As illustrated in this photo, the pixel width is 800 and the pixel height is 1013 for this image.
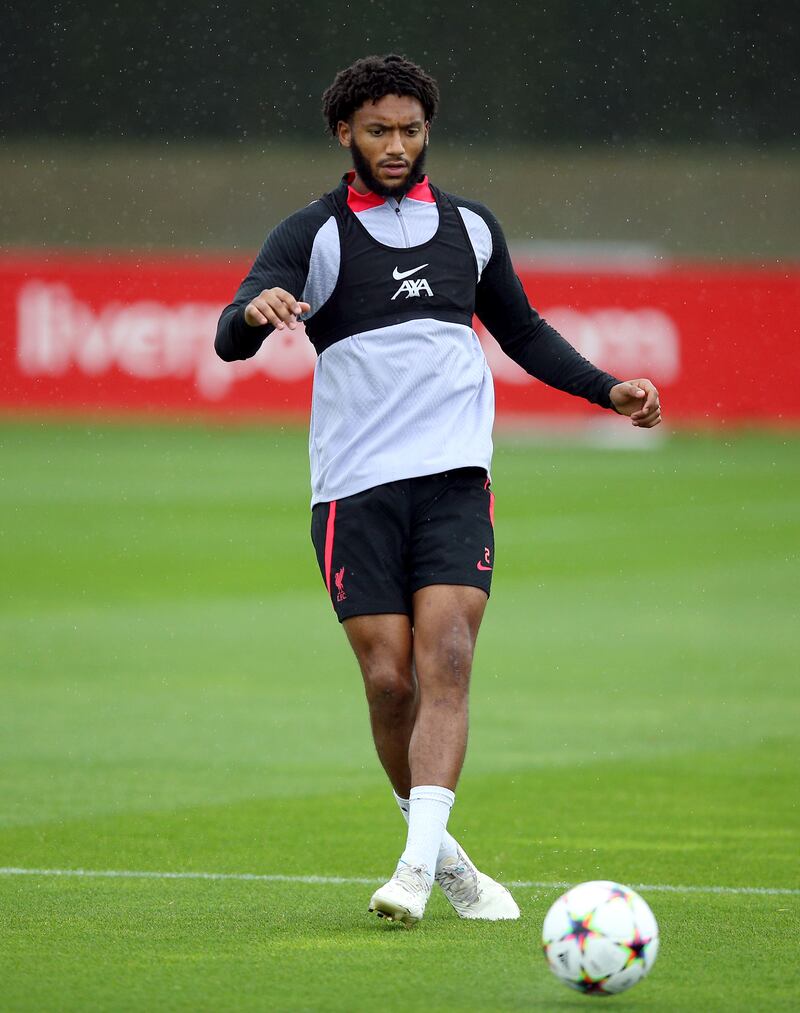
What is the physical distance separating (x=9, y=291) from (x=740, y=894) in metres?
25.2

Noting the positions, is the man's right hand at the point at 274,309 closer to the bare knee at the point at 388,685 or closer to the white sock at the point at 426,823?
the bare knee at the point at 388,685

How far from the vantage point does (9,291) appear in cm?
2995

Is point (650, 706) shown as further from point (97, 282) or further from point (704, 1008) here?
point (97, 282)

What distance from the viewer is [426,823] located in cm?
557

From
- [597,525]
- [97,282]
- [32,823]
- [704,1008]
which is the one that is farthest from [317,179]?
[704,1008]

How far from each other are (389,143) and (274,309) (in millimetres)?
779

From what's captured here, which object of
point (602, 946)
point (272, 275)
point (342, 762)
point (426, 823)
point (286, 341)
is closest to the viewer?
point (602, 946)

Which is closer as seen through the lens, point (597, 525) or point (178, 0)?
point (597, 525)

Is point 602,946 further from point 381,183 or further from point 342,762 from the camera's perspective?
point 342,762

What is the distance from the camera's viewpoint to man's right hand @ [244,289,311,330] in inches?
211

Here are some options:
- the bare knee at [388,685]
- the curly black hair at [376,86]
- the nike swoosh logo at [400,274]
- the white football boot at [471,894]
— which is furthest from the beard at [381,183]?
the white football boot at [471,894]

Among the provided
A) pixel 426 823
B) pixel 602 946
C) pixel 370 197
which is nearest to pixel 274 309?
pixel 370 197

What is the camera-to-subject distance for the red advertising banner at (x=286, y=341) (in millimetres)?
28812

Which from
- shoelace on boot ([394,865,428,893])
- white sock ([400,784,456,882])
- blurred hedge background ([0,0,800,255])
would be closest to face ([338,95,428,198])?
white sock ([400,784,456,882])
